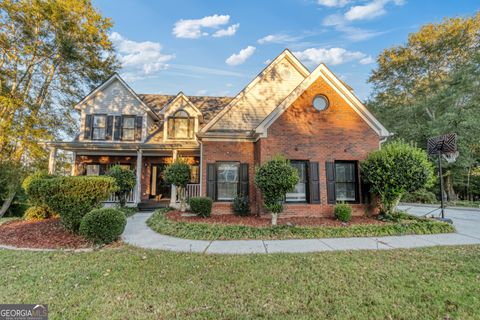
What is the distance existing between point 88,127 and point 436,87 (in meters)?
28.5

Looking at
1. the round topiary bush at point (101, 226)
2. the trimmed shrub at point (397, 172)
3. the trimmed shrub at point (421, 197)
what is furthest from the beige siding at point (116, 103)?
the trimmed shrub at point (421, 197)

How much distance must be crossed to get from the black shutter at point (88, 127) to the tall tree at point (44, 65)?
3244 mm

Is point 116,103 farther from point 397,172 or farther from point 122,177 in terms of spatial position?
point 397,172

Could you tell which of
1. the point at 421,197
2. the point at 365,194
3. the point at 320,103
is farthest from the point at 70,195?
the point at 421,197

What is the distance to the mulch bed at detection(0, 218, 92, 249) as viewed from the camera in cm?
596

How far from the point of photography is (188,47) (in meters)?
13.3

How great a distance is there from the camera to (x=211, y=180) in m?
10.2

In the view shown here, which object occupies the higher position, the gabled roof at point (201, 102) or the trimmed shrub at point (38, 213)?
the gabled roof at point (201, 102)

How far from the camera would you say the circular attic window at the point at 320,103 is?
9609mm

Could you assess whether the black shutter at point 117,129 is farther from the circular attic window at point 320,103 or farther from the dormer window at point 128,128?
the circular attic window at point 320,103

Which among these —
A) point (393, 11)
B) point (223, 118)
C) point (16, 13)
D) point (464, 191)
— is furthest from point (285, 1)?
point (464, 191)

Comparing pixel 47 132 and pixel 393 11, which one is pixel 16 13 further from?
pixel 393 11

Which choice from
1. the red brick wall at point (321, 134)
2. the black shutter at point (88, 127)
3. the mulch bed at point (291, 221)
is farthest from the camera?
the black shutter at point (88, 127)

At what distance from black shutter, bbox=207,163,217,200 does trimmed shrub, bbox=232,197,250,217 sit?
1.16 m
